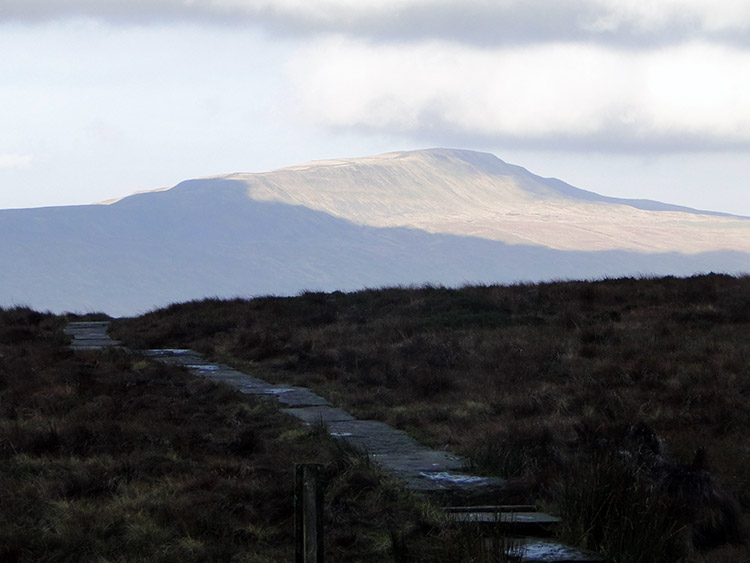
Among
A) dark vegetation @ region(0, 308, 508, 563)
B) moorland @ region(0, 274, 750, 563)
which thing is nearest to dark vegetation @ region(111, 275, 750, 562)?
moorland @ region(0, 274, 750, 563)

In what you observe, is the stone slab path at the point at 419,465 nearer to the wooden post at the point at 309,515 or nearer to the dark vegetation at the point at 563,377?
the dark vegetation at the point at 563,377

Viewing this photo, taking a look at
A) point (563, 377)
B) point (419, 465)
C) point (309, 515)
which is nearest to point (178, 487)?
point (419, 465)

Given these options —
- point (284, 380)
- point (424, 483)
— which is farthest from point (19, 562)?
point (284, 380)

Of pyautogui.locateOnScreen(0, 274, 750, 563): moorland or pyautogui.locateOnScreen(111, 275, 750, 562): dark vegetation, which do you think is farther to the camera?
pyautogui.locateOnScreen(111, 275, 750, 562): dark vegetation

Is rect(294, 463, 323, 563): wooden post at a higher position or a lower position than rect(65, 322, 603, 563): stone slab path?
higher

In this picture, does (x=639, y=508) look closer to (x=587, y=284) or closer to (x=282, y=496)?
(x=282, y=496)

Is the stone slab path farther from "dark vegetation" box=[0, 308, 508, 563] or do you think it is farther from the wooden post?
the wooden post

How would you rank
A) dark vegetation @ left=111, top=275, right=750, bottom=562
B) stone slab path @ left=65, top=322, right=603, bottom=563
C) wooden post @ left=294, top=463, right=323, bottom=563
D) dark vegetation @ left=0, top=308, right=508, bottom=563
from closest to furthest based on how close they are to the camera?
wooden post @ left=294, top=463, right=323, bottom=563 → stone slab path @ left=65, top=322, right=603, bottom=563 → dark vegetation @ left=0, top=308, right=508, bottom=563 → dark vegetation @ left=111, top=275, right=750, bottom=562

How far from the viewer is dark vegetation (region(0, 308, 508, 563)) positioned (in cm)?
508

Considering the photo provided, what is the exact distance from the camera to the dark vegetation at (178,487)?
5082mm

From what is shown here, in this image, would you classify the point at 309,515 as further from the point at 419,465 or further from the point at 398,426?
the point at 398,426

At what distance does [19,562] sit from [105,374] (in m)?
6.47

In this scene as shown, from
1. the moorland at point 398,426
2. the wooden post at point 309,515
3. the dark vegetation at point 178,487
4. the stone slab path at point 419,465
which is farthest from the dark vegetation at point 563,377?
the wooden post at point 309,515

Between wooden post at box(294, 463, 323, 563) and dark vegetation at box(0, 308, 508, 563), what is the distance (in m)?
0.82
